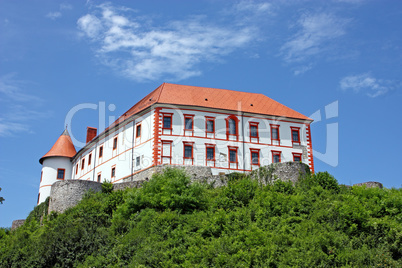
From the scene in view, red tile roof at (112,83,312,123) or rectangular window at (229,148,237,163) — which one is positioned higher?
red tile roof at (112,83,312,123)

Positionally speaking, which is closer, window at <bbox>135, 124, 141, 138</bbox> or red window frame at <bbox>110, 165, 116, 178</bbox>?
window at <bbox>135, 124, 141, 138</bbox>

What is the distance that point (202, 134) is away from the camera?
140 ft

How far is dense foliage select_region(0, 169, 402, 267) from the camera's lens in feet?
78.4

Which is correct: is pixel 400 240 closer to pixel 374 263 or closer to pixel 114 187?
pixel 374 263

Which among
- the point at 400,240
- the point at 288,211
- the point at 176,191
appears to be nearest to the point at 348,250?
the point at 400,240

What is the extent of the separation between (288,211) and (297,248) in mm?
4495

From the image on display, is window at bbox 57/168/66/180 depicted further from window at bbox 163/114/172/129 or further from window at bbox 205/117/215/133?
window at bbox 205/117/215/133

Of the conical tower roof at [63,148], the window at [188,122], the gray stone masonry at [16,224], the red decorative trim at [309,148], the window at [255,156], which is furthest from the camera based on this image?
the conical tower roof at [63,148]

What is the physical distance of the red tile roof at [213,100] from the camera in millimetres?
44188

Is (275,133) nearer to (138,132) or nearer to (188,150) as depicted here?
(188,150)

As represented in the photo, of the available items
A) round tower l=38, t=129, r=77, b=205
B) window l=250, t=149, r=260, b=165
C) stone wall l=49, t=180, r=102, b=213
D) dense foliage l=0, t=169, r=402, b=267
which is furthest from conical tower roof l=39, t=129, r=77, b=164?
window l=250, t=149, r=260, b=165

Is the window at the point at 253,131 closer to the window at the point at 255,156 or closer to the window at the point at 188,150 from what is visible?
the window at the point at 255,156

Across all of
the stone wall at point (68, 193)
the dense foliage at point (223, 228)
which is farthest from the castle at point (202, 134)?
the dense foliage at point (223, 228)

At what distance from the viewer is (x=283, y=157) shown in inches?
1752
